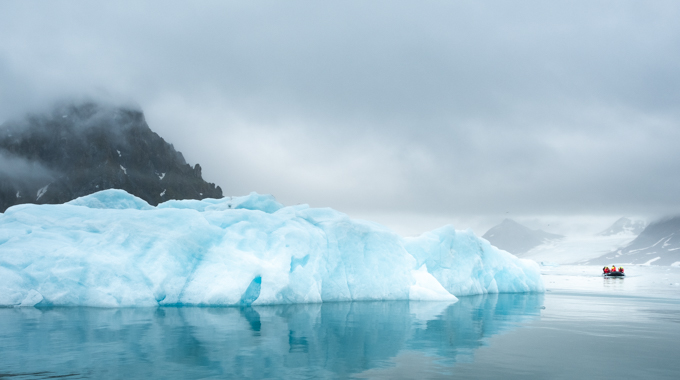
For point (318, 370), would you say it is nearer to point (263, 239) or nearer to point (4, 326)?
point (4, 326)

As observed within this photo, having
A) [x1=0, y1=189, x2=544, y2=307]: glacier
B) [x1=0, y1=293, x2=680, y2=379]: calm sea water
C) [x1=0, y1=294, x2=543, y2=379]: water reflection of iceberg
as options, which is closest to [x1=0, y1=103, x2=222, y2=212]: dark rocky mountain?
[x1=0, y1=189, x2=544, y2=307]: glacier

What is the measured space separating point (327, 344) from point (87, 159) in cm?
16118

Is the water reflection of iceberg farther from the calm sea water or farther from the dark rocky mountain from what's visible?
the dark rocky mountain

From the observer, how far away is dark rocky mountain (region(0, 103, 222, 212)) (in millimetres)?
146500

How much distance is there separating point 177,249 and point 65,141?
15995 cm

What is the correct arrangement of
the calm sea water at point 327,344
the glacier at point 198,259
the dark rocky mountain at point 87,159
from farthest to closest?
the dark rocky mountain at point 87,159
the glacier at point 198,259
the calm sea water at point 327,344

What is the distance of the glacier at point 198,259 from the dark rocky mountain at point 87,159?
135m

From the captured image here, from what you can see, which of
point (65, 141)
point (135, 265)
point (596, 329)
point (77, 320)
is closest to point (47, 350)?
point (77, 320)

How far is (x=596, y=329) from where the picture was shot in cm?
1407

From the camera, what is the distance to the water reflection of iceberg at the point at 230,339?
27.7 feet

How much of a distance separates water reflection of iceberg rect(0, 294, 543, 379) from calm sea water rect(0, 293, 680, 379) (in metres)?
0.03

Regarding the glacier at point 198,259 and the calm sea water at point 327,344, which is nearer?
the calm sea water at point 327,344

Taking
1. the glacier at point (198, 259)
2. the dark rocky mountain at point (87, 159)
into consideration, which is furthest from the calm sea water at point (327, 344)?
the dark rocky mountain at point (87, 159)

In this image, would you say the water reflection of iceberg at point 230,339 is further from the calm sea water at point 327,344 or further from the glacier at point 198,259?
the glacier at point 198,259
